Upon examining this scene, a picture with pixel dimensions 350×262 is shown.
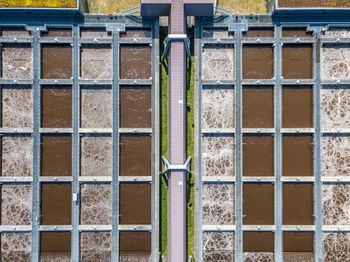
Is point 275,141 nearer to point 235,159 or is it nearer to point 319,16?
point 235,159

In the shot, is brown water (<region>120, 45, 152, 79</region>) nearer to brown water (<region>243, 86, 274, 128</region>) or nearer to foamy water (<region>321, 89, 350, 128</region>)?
brown water (<region>243, 86, 274, 128</region>)

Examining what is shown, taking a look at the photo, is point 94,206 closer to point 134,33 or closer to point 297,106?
point 134,33

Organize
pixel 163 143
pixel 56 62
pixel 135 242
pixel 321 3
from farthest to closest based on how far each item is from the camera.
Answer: pixel 163 143, pixel 56 62, pixel 135 242, pixel 321 3

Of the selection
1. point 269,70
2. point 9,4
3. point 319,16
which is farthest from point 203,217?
point 9,4

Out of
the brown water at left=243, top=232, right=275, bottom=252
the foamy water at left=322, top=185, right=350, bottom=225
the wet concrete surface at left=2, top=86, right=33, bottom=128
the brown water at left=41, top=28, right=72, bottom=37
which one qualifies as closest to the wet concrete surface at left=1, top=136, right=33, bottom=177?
the wet concrete surface at left=2, top=86, right=33, bottom=128

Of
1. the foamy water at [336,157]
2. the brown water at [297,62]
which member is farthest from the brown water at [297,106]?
the foamy water at [336,157]

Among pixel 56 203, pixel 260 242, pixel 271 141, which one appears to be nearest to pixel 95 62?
pixel 56 203
